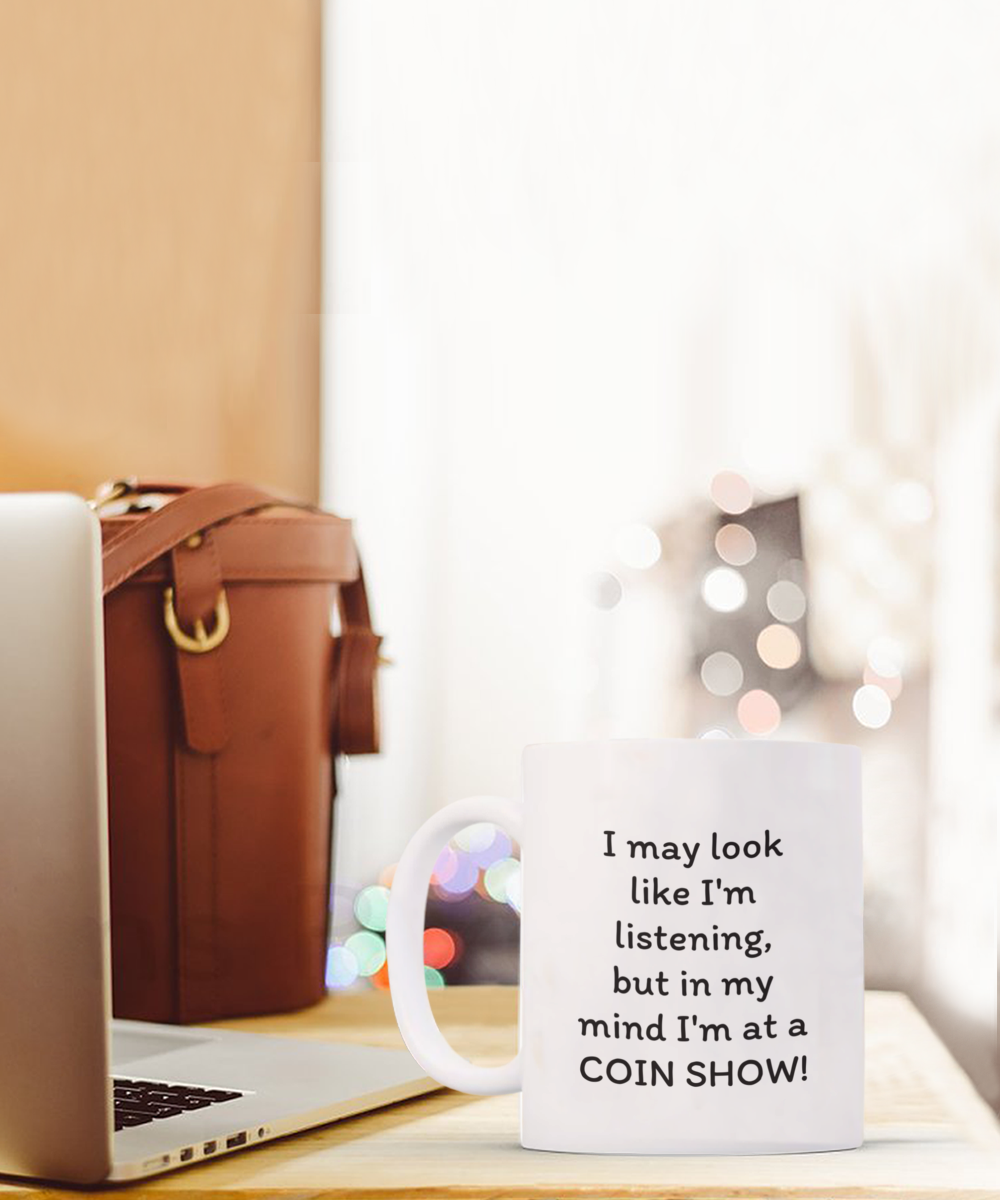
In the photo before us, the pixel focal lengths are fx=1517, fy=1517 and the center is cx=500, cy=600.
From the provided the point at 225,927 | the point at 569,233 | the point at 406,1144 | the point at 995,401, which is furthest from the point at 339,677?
the point at 995,401

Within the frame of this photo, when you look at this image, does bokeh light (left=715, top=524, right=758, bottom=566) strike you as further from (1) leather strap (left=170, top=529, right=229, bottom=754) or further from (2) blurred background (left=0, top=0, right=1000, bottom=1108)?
(1) leather strap (left=170, top=529, right=229, bottom=754)

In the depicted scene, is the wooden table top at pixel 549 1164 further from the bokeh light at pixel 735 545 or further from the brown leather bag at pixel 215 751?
the bokeh light at pixel 735 545

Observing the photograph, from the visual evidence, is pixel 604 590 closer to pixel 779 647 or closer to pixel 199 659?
pixel 779 647

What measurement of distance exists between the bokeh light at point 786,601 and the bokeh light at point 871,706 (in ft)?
0.33

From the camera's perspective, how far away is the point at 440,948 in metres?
1.49

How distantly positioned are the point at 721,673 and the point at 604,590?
152mm

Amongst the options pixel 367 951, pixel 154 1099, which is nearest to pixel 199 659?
pixel 154 1099

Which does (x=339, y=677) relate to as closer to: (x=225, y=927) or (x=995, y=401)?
(x=225, y=927)

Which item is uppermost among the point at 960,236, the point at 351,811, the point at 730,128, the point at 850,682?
the point at 730,128

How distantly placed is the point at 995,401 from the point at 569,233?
0.47 meters

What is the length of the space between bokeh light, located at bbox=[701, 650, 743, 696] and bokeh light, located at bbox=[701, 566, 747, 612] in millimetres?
50

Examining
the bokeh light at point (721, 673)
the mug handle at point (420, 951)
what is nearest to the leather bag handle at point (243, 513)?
the mug handle at point (420, 951)

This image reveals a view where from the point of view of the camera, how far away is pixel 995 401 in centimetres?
155

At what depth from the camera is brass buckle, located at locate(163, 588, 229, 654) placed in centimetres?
79
